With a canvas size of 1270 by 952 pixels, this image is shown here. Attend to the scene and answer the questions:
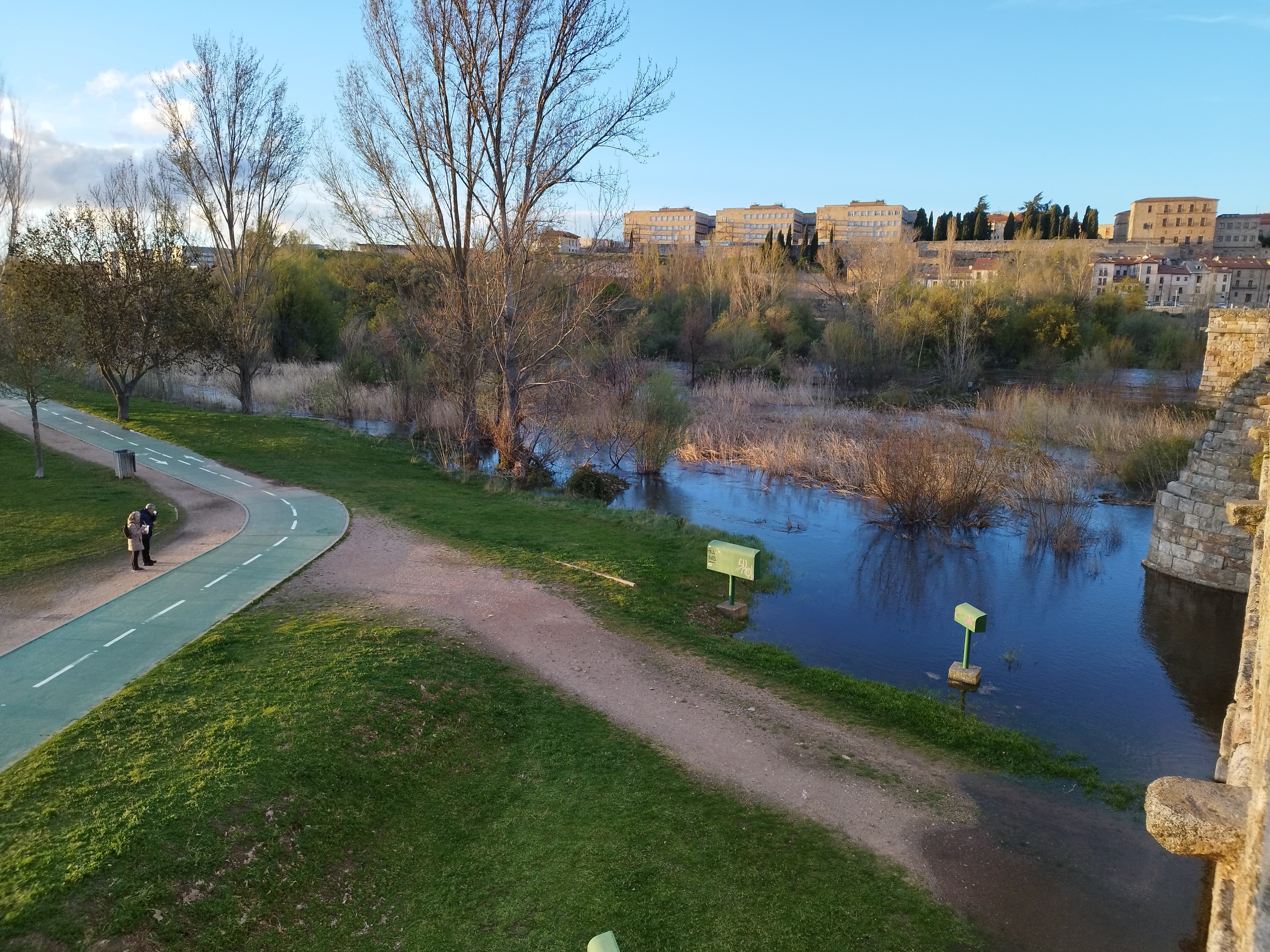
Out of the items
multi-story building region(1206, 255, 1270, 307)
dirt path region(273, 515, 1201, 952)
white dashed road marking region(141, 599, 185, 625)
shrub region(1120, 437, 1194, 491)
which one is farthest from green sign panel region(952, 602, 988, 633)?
multi-story building region(1206, 255, 1270, 307)

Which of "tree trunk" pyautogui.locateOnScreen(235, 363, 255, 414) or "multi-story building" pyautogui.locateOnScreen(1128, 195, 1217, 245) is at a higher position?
"multi-story building" pyautogui.locateOnScreen(1128, 195, 1217, 245)

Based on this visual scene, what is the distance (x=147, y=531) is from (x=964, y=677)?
13.0 meters

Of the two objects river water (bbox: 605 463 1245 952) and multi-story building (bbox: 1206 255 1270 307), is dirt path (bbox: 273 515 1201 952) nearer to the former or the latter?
river water (bbox: 605 463 1245 952)

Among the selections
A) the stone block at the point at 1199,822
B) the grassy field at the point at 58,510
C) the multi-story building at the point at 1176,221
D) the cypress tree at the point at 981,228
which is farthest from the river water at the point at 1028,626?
the multi-story building at the point at 1176,221

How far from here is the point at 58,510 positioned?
16.5 m

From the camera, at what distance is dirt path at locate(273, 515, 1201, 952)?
22.8 feet

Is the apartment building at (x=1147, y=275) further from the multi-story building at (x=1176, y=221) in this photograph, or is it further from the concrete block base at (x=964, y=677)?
the concrete block base at (x=964, y=677)

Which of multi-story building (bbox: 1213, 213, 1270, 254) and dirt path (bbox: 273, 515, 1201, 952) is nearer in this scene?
dirt path (bbox: 273, 515, 1201, 952)

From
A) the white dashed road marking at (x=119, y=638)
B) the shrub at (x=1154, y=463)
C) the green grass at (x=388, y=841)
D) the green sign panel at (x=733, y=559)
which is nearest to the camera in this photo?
the green grass at (x=388, y=841)

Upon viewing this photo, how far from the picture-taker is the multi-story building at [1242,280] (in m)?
74.8

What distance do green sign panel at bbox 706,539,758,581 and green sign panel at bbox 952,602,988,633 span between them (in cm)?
310

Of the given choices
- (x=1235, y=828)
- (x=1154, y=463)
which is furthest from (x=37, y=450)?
(x=1154, y=463)

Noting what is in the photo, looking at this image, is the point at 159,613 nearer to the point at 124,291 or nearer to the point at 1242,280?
the point at 124,291

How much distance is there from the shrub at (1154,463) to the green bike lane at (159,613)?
2199 cm
